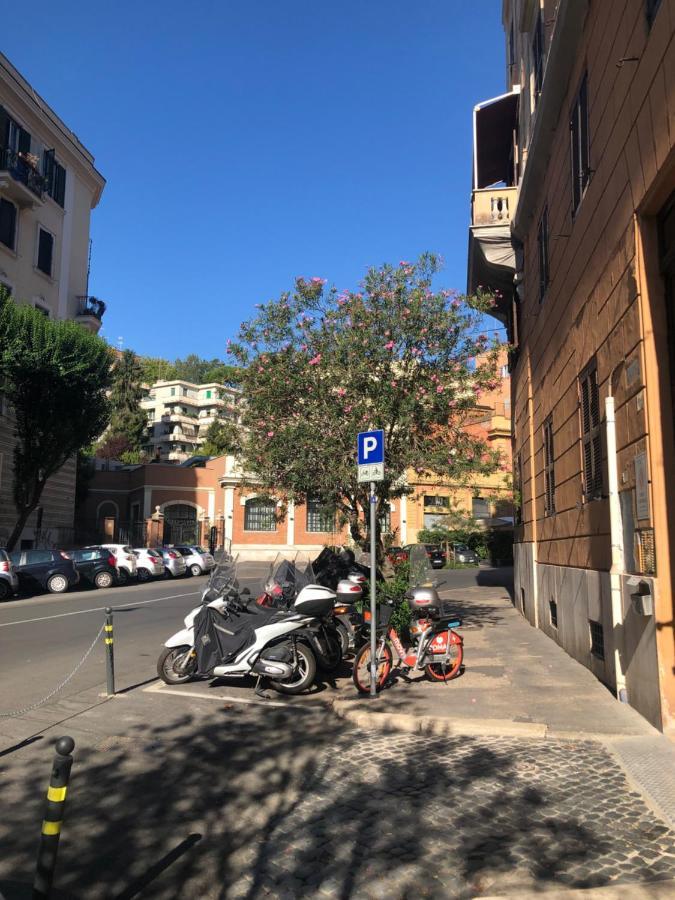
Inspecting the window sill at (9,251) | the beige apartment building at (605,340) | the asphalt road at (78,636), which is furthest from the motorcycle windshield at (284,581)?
the window sill at (9,251)

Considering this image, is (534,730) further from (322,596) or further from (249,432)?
(249,432)

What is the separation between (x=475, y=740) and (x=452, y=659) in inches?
86.8

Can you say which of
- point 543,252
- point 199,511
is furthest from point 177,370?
point 543,252

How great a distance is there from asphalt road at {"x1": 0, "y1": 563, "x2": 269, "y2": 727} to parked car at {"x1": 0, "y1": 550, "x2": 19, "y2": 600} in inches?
15.0

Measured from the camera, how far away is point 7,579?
72.7ft

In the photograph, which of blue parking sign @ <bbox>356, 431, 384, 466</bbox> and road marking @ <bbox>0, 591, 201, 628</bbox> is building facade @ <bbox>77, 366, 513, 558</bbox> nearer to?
road marking @ <bbox>0, 591, 201, 628</bbox>

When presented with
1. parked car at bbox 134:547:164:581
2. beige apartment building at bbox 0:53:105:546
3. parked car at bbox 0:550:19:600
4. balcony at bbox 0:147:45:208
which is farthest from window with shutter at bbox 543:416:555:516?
balcony at bbox 0:147:45:208

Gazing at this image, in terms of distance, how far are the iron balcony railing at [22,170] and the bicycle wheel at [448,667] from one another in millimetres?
28987

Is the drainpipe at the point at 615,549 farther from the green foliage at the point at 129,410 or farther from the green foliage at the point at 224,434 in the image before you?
the green foliage at the point at 129,410

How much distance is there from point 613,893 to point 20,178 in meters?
33.7

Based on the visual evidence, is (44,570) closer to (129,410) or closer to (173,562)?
(173,562)

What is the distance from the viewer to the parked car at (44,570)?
966 inches

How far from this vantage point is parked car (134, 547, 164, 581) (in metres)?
30.7

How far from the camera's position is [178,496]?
49.2m
